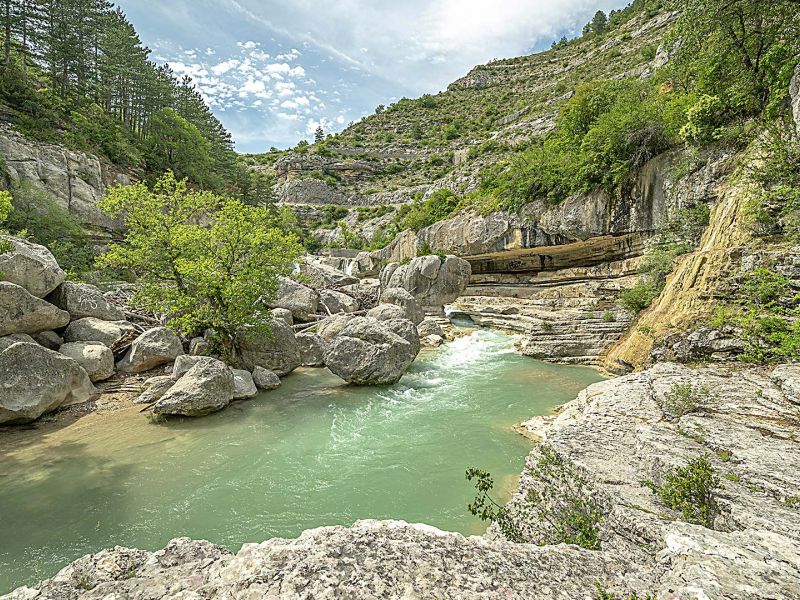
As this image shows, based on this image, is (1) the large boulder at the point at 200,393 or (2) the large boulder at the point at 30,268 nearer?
(1) the large boulder at the point at 200,393

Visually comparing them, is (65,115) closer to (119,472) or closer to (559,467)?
(119,472)

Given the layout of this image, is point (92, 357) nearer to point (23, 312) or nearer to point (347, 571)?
point (23, 312)

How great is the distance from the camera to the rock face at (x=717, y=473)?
207 cm

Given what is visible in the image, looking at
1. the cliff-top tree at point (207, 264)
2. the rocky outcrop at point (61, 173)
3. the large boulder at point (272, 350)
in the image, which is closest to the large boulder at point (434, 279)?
the cliff-top tree at point (207, 264)

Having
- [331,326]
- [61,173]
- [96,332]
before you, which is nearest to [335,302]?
[331,326]

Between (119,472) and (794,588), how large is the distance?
936 cm

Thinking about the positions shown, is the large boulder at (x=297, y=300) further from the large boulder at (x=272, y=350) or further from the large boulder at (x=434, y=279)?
the large boulder at (x=434, y=279)

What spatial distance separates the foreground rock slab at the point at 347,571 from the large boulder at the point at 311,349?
458 inches

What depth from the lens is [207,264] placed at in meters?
11.5

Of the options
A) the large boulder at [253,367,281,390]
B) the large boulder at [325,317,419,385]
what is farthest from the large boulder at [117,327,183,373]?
the large boulder at [325,317,419,385]

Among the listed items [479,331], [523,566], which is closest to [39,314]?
[523,566]

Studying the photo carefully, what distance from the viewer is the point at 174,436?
27.8 ft

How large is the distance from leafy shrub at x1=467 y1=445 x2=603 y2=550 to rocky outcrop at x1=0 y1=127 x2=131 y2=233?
3028cm

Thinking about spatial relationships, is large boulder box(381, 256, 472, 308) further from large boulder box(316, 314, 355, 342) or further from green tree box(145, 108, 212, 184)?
green tree box(145, 108, 212, 184)
